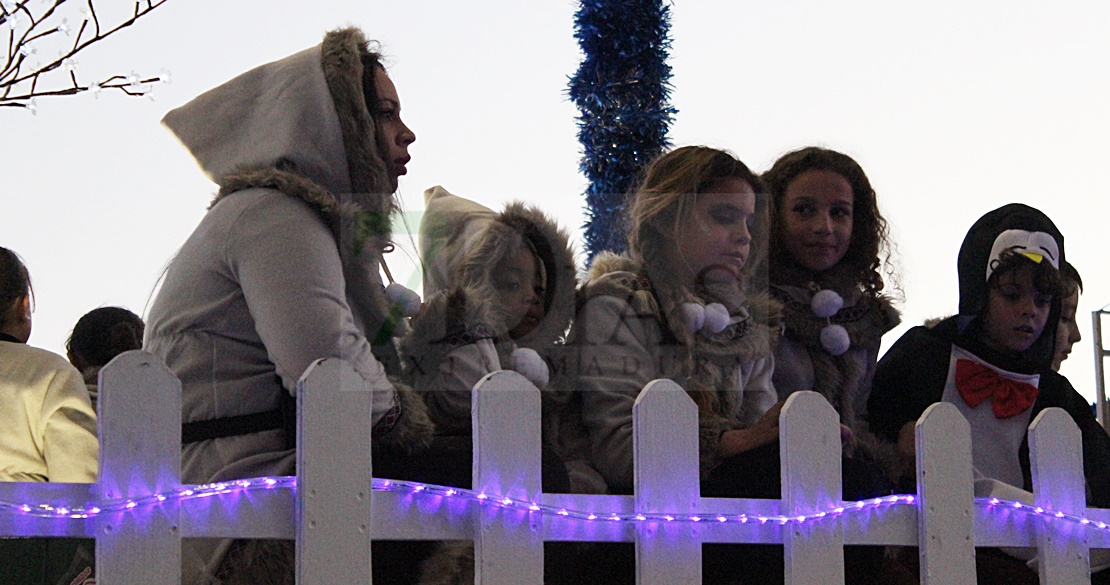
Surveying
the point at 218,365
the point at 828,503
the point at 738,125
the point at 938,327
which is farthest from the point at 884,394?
the point at 738,125

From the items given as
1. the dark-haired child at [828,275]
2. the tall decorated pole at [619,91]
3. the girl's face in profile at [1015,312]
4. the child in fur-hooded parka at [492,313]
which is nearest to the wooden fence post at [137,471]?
the child in fur-hooded parka at [492,313]

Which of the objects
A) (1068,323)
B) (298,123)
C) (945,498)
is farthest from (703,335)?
(1068,323)

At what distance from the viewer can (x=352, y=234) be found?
7.54 feet

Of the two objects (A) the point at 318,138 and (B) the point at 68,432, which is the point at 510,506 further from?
(B) the point at 68,432

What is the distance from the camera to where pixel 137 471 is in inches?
70.2

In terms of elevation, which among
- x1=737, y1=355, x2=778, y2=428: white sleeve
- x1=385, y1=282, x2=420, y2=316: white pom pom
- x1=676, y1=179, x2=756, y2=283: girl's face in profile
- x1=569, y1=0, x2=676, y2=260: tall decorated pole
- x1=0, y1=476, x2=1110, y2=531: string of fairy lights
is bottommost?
x1=0, y1=476, x2=1110, y2=531: string of fairy lights

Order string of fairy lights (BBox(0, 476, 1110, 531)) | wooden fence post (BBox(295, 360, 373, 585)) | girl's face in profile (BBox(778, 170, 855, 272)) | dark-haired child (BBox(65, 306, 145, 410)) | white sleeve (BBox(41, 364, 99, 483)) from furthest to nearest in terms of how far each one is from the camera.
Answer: dark-haired child (BBox(65, 306, 145, 410)), girl's face in profile (BBox(778, 170, 855, 272)), white sleeve (BBox(41, 364, 99, 483)), wooden fence post (BBox(295, 360, 373, 585)), string of fairy lights (BBox(0, 476, 1110, 531))

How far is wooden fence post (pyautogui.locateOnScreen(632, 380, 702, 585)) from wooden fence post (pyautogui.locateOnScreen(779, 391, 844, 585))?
0.57ft

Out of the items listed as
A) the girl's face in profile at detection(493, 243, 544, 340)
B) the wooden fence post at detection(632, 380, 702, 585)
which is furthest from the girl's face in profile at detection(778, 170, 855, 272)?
the wooden fence post at detection(632, 380, 702, 585)

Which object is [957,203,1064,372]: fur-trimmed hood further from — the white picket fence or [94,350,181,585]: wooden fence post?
[94,350,181,585]: wooden fence post

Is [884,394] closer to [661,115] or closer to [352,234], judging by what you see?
[352,234]

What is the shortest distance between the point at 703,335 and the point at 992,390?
0.72 metres

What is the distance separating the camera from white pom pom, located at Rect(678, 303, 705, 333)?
2662mm

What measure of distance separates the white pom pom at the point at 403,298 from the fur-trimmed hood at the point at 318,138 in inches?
1.2
